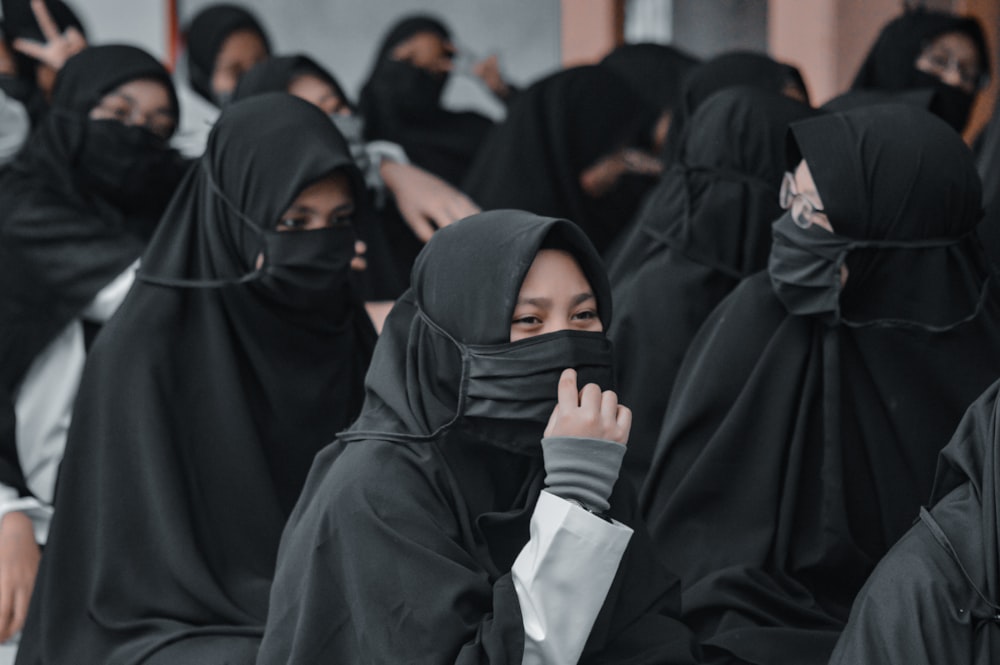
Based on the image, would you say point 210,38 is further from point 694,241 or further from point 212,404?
point 212,404

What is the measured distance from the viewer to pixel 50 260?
468 centimetres

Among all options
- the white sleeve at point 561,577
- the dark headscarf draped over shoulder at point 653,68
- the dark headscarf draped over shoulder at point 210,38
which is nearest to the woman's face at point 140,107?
the dark headscarf draped over shoulder at point 210,38

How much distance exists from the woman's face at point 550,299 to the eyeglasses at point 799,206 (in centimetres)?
90

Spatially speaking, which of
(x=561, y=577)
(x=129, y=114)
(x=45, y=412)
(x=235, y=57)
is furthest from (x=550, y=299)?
(x=235, y=57)

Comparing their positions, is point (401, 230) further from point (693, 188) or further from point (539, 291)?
point (539, 291)

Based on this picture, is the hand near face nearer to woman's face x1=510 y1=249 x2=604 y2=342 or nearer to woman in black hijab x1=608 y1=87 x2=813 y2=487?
woman's face x1=510 y1=249 x2=604 y2=342

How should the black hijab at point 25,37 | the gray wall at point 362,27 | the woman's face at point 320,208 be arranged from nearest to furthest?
1. the woman's face at point 320,208
2. the black hijab at point 25,37
3. the gray wall at point 362,27

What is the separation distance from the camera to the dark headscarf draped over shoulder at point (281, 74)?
5176mm

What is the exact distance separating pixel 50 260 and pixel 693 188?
184 cm

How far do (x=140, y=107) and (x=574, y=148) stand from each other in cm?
160

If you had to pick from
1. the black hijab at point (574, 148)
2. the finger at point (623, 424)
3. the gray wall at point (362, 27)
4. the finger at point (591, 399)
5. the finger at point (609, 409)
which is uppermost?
the finger at point (591, 399)

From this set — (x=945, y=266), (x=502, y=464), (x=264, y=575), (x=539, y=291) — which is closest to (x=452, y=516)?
(x=502, y=464)

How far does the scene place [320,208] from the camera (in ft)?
12.4

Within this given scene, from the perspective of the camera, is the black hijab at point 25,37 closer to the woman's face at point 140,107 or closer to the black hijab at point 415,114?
the woman's face at point 140,107
